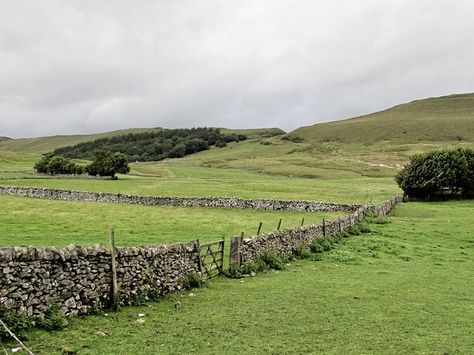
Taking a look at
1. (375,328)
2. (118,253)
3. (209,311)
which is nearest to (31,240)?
(118,253)

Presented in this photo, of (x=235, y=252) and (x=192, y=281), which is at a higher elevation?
(x=235, y=252)

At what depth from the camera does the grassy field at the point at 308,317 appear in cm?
1195

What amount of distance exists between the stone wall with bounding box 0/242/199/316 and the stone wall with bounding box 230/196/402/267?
396cm

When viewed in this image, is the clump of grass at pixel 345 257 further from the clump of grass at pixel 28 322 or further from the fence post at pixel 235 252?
the clump of grass at pixel 28 322

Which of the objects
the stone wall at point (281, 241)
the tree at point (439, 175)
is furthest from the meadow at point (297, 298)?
the tree at point (439, 175)

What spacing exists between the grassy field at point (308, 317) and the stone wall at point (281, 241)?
1181mm

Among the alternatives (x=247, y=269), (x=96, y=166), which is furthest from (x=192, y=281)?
(x=96, y=166)

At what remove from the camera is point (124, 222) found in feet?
124

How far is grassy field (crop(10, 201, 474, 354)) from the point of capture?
11.9 meters

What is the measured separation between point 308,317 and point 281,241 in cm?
1029

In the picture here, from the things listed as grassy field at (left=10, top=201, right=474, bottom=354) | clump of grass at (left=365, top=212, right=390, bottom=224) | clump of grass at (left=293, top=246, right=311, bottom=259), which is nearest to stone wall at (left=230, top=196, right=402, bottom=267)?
clump of grass at (left=293, top=246, right=311, bottom=259)

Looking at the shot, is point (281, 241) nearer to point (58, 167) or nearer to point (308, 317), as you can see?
point (308, 317)

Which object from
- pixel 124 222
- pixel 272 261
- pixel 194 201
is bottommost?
pixel 272 261

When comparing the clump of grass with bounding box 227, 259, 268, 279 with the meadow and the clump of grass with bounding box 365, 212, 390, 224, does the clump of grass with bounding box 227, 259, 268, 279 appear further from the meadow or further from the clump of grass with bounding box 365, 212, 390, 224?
the clump of grass with bounding box 365, 212, 390, 224
